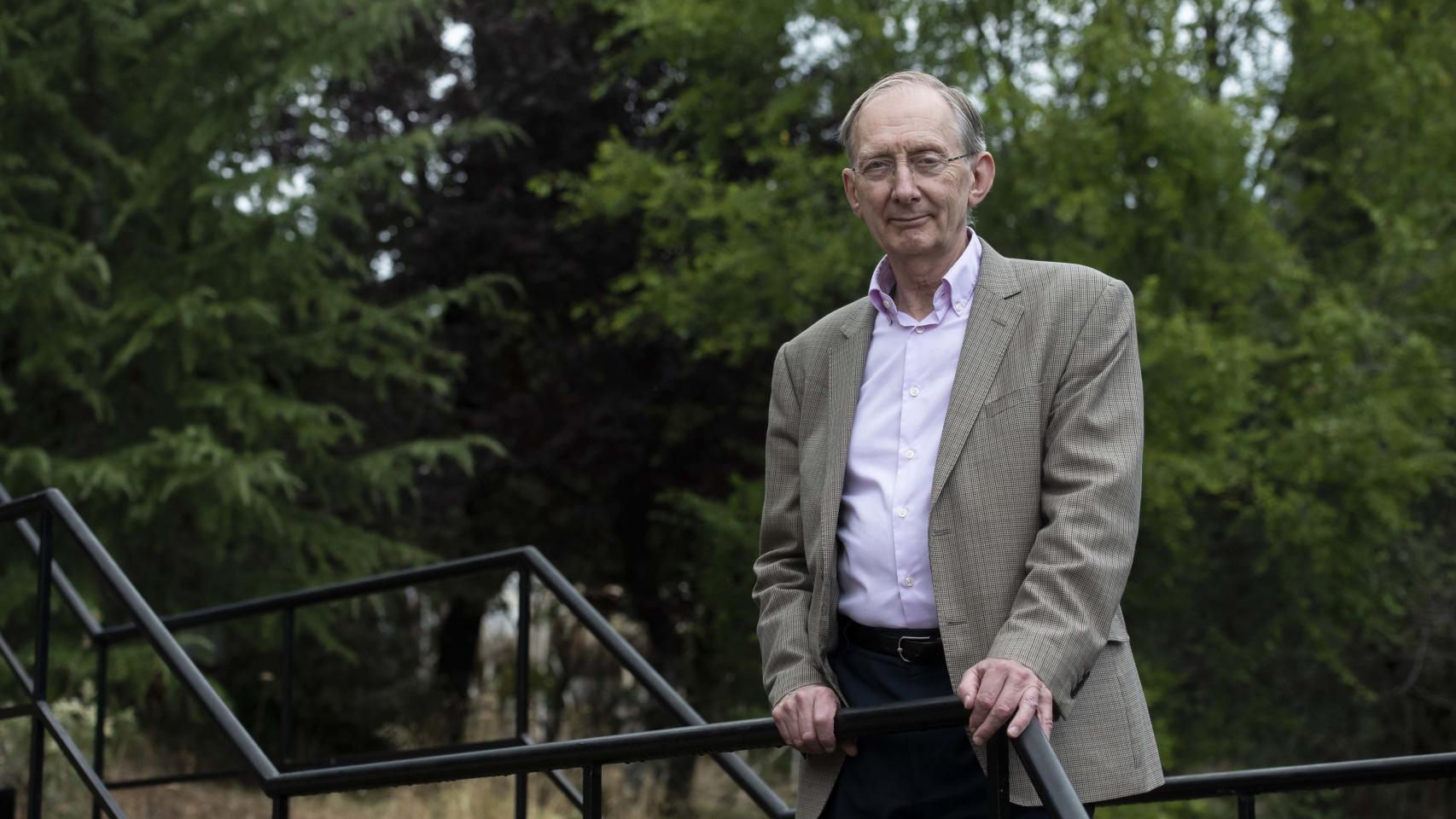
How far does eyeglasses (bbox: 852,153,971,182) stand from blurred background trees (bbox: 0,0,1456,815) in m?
5.87

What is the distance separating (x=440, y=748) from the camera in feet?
15.5

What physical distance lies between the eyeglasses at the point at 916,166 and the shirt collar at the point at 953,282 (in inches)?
4.8

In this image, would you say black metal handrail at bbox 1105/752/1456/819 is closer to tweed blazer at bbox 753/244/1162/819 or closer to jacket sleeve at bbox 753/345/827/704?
tweed blazer at bbox 753/244/1162/819

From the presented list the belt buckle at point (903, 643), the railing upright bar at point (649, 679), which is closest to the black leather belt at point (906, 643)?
the belt buckle at point (903, 643)

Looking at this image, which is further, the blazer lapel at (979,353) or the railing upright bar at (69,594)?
the railing upright bar at (69,594)

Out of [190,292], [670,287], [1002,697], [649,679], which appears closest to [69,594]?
[649,679]

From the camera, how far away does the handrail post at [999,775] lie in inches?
77.5

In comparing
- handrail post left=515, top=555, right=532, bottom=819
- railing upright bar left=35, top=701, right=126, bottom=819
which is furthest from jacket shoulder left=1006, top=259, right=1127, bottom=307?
railing upright bar left=35, top=701, right=126, bottom=819

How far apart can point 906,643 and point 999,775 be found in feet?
0.79

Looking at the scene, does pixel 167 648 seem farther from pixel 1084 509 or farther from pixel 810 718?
pixel 1084 509

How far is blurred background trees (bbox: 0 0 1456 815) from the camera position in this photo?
8414mm

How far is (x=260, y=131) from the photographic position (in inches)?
368

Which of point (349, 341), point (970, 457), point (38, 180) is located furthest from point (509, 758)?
point (349, 341)

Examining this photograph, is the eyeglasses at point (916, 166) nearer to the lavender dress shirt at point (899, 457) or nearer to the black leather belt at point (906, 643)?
the lavender dress shirt at point (899, 457)
